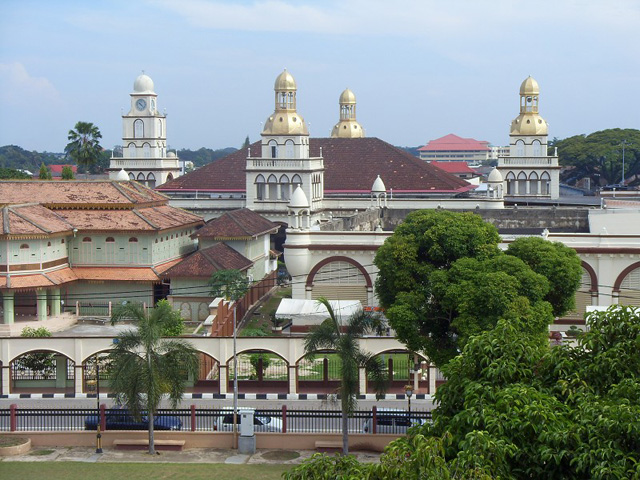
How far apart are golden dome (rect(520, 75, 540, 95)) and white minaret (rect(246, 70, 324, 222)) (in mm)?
20826

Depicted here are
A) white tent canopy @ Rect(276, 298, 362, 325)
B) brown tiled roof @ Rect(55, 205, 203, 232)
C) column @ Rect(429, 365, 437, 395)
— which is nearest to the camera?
column @ Rect(429, 365, 437, 395)

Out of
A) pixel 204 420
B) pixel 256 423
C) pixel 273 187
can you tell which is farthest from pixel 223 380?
pixel 273 187

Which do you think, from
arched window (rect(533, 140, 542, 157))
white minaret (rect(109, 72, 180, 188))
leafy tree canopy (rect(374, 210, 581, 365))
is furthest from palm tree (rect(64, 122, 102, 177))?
leafy tree canopy (rect(374, 210, 581, 365))

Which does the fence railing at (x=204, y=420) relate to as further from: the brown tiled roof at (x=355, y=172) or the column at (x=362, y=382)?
the brown tiled roof at (x=355, y=172)

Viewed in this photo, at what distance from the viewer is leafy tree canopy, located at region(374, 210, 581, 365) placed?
36.1 metres

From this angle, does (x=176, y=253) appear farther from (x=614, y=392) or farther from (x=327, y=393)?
(x=614, y=392)

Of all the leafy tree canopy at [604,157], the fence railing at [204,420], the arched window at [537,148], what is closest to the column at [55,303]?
the fence railing at [204,420]

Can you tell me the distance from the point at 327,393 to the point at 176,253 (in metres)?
18.6

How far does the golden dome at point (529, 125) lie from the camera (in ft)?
290

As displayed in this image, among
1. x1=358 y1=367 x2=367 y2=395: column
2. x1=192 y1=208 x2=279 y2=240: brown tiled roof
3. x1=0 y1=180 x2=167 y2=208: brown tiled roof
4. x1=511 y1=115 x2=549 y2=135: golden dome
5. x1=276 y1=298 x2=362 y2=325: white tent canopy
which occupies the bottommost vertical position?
x1=358 y1=367 x2=367 y2=395: column

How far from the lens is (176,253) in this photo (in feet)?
186

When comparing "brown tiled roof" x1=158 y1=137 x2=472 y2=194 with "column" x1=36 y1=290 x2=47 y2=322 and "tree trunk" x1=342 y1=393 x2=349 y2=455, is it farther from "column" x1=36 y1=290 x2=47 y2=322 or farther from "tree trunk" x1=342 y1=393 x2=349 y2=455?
"tree trunk" x1=342 y1=393 x2=349 y2=455

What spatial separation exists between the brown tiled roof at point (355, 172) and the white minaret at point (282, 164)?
441 cm

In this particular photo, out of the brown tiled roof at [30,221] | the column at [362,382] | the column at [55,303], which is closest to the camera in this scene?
the column at [362,382]
